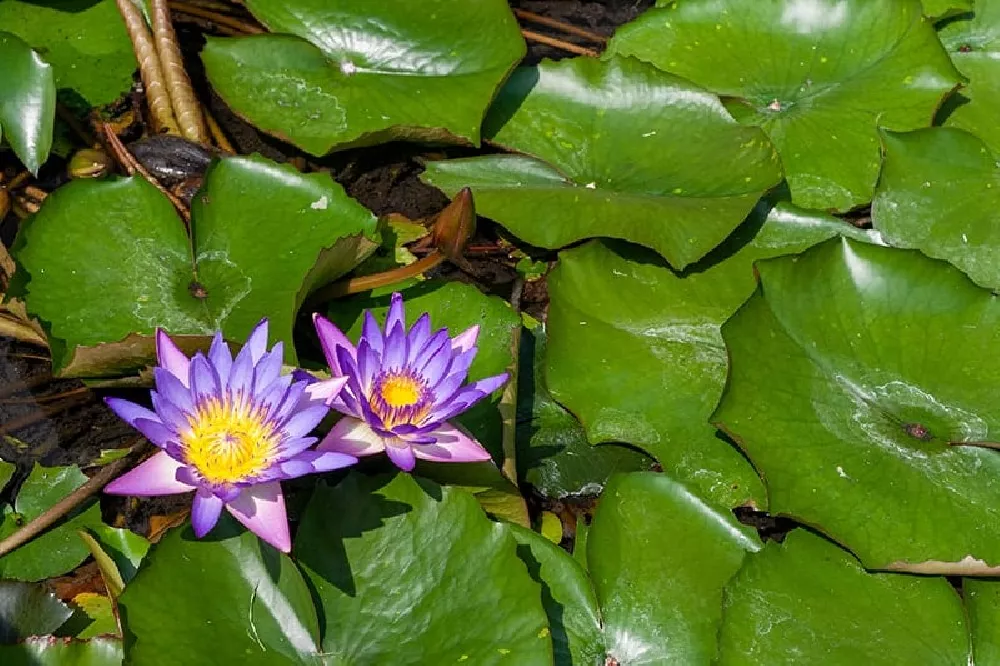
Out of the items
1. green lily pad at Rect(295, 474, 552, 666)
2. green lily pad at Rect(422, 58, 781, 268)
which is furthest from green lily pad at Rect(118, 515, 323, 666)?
green lily pad at Rect(422, 58, 781, 268)

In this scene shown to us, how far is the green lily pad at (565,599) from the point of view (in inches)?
71.9

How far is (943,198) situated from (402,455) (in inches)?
71.0

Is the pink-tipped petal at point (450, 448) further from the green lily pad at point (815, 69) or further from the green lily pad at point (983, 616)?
the green lily pad at point (815, 69)

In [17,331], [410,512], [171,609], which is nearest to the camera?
[171,609]

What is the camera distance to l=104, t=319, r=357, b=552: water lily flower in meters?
1.48

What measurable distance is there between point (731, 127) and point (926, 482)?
112cm

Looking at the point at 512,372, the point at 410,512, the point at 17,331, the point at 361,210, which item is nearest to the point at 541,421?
the point at 512,372

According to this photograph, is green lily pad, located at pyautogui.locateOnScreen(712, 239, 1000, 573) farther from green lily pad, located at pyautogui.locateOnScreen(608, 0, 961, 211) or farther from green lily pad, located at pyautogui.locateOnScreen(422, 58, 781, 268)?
green lily pad, located at pyautogui.locateOnScreen(608, 0, 961, 211)

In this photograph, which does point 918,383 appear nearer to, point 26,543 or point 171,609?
point 171,609

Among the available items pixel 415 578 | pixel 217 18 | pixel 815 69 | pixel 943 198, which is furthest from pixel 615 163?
pixel 217 18

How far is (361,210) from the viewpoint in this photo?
2.29m

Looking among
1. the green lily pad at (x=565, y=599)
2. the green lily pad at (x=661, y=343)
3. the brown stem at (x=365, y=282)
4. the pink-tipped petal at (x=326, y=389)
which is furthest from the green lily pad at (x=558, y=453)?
the pink-tipped petal at (x=326, y=389)

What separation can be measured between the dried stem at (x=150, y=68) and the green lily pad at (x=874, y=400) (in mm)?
1754

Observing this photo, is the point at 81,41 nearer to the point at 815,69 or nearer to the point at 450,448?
the point at 450,448
